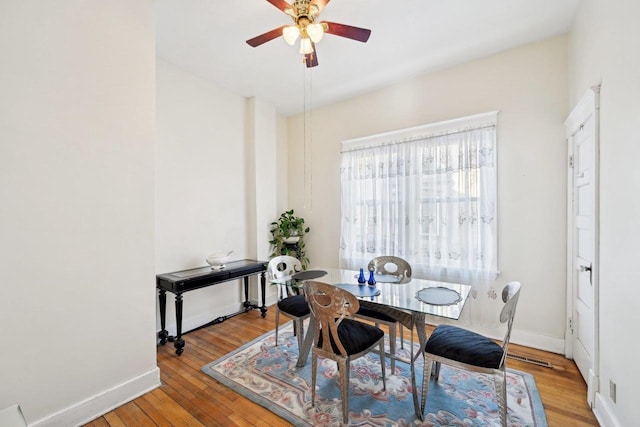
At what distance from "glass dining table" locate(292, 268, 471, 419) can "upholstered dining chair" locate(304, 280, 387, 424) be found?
226 mm

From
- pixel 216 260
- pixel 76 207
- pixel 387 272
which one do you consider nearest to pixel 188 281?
pixel 216 260

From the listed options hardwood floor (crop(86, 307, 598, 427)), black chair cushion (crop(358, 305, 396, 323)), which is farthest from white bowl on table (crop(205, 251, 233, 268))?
black chair cushion (crop(358, 305, 396, 323))

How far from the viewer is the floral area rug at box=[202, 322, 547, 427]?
182cm

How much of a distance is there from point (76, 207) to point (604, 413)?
12.1 feet

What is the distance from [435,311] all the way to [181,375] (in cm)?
221

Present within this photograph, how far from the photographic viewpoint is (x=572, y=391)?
2.07 m

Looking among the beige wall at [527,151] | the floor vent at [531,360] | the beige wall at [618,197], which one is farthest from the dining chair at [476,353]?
the beige wall at [527,151]

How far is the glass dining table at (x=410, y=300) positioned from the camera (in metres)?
1.83

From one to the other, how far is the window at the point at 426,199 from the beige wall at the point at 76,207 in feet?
8.33

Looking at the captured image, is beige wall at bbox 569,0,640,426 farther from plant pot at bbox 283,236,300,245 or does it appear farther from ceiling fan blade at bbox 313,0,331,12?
plant pot at bbox 283,236,300,245

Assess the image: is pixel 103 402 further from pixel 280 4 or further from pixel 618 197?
pixel 618 197

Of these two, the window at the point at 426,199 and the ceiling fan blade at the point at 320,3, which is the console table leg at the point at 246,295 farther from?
the ceiling fan blade at the point at 320,3

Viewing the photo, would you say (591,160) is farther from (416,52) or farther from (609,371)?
(416,52)

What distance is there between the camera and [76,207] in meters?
1.84
